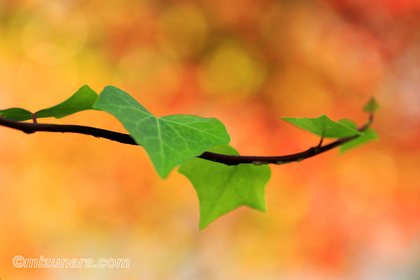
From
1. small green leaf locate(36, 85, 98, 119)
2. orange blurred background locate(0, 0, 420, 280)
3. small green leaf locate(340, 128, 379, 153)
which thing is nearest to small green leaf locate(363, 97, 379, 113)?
small green leaf locate(340, 128, 379, 153)

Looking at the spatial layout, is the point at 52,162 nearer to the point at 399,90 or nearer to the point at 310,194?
the point at 310,194

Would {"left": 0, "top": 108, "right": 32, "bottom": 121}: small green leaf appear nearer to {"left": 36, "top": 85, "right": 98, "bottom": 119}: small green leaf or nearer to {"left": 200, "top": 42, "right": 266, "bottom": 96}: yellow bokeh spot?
{"left": 36, "top": 85, "right": 98, "bottom": 119}: small green leaf

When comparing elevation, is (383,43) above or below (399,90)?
above

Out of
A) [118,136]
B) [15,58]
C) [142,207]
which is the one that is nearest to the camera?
[118,136]

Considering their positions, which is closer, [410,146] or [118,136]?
[118,136]

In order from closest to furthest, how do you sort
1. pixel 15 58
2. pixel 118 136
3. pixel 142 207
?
1. pixel 118 136
2. pixel 15 58
3. pixel 142 207

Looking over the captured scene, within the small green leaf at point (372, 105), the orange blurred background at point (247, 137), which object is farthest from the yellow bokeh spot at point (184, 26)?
the small green leaf at point (372, 105)

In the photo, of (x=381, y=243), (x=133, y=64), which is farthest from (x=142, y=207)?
(x=381, y=243)
